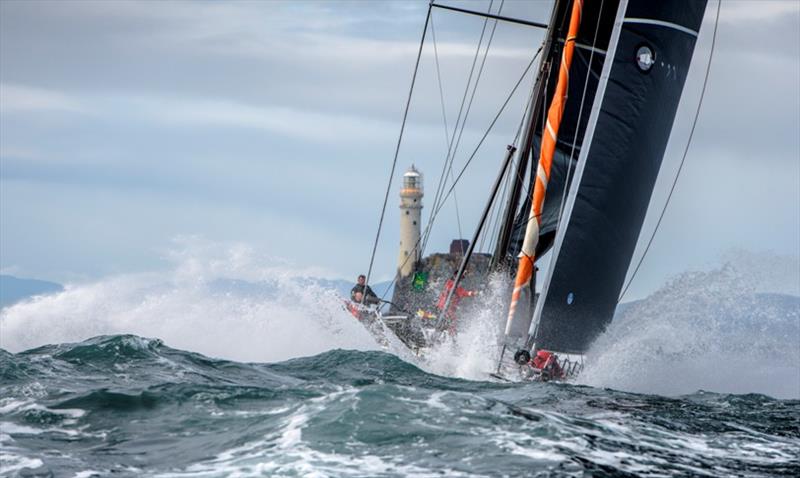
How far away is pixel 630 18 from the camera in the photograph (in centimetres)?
1998

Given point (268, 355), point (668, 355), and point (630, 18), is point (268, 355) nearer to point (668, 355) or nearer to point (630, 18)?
point (668, 355)

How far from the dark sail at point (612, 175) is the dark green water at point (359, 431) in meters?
3.18

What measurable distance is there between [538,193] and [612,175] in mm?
1858

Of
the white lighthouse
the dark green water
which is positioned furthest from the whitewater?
→ the white lighthouse

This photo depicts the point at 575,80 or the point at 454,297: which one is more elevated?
the point at 575,80

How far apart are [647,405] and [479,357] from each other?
5261 mm

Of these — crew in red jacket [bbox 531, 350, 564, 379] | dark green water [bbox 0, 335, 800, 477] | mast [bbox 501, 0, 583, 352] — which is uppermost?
mast [bbox 501, 0, 583, 352]

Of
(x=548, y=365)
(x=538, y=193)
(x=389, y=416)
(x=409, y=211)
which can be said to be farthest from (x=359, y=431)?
(x=409, y=211)

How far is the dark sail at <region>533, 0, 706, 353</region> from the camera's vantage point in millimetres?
19766

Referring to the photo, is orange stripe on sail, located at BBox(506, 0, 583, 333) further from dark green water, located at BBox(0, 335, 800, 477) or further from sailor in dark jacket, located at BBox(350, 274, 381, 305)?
sailor in dark jacket, located at BBox(350, 274, 381, 305)

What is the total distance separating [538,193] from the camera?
2134 centimetres

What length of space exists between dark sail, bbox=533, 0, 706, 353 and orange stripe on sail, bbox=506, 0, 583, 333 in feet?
3.50

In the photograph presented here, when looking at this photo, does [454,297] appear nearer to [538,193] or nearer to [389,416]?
[538,193]

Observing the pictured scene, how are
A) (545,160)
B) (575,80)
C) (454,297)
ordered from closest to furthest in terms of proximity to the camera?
(545,160) < (575,80) < (454,297)
